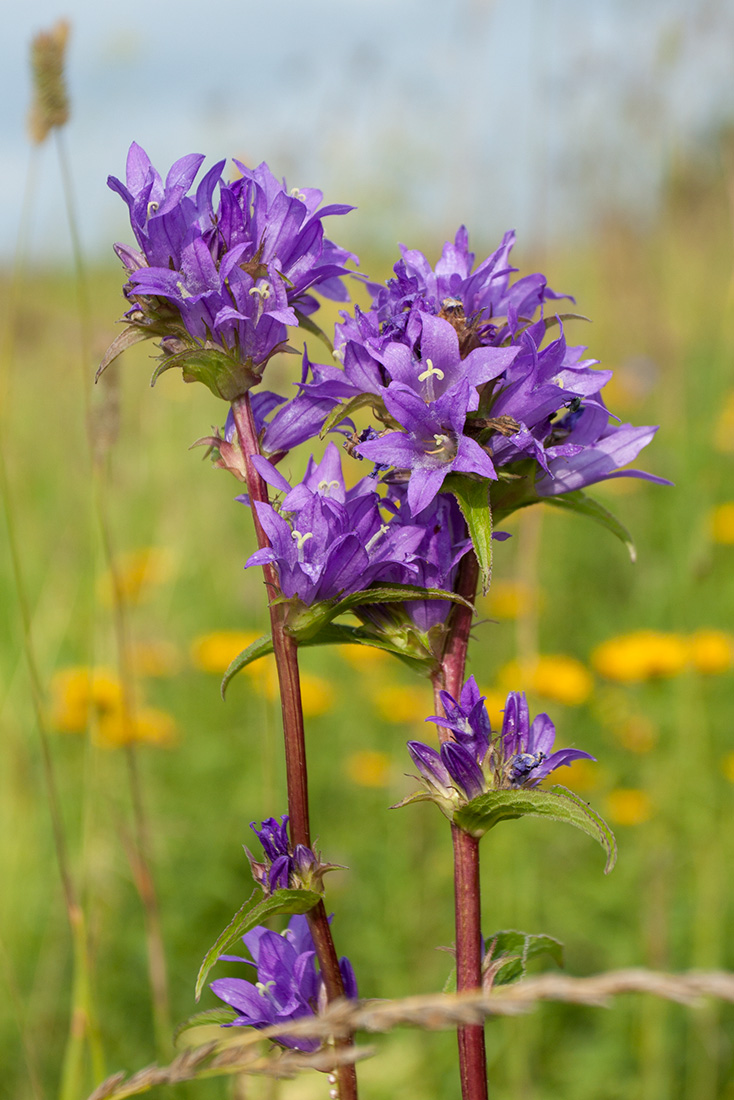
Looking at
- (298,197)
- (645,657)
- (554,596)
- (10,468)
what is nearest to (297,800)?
(298,197)

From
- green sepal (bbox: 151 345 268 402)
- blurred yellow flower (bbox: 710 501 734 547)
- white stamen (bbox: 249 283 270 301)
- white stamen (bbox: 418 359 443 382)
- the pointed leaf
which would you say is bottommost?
white stamen (bbox: 418 359 443 382)

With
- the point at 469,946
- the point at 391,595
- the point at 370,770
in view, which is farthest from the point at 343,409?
the point at 370,770

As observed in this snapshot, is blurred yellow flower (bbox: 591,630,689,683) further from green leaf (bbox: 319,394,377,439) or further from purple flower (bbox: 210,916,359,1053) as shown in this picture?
green leaf (bbox: 319,394,377,439)

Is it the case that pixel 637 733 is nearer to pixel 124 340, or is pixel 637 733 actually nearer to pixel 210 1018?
pixel 210 1018

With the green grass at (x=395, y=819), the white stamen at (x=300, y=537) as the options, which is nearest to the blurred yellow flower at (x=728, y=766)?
the green grass at (x=395, y=819)

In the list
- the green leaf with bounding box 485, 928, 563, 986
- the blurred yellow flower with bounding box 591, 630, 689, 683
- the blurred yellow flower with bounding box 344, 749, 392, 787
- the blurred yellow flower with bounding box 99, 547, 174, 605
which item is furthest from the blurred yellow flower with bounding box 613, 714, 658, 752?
the green leaf with bounding box 485, 928, 563, 986

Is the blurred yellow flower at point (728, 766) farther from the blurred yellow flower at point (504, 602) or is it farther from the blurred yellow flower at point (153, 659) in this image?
the blurred yellow flower at point (153, 659)
